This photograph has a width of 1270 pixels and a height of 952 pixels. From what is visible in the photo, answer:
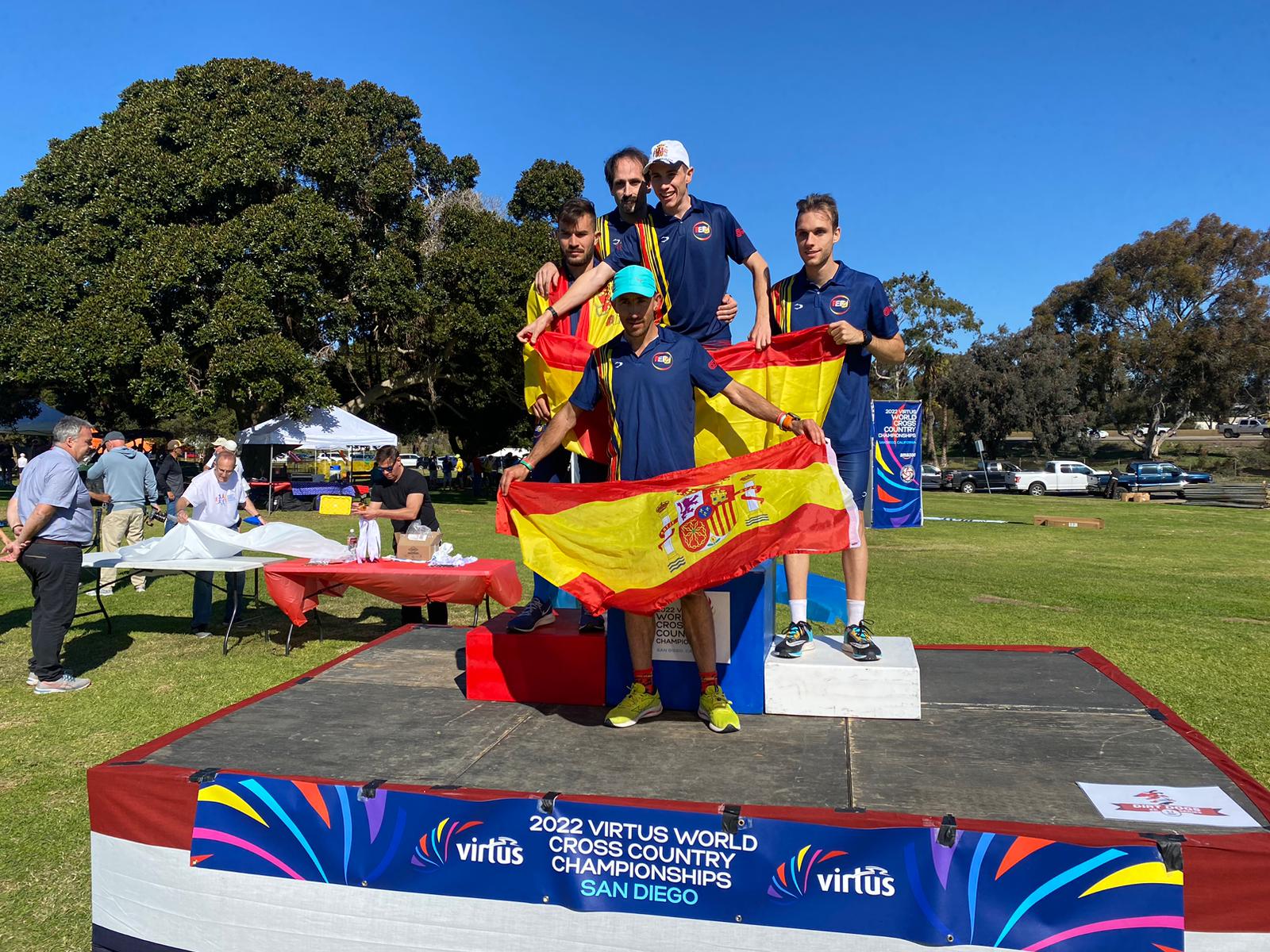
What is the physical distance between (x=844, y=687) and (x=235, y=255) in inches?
822

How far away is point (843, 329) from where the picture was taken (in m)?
4.23

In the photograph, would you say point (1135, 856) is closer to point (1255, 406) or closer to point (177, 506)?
point (177, 506)

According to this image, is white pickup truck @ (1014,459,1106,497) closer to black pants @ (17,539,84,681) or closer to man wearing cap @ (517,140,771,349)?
man wearing cap @ (517,140,771,349)

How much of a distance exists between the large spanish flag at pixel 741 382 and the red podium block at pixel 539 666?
0.94 meters

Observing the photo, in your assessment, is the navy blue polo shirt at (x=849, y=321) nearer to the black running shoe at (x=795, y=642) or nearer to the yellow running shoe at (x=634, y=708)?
the black running shoe at (x=795, y=642)

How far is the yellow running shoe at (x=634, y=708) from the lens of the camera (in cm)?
370

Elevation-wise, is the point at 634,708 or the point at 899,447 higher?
the point at 899,447

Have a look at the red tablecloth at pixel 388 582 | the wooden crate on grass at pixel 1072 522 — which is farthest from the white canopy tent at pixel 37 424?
Answer: the wooden crate on grass at pixel 1072 522

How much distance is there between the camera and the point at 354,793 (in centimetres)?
291

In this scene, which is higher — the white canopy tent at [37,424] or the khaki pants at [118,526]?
the white canopy tent at [37,424]

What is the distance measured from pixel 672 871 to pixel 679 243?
286cm

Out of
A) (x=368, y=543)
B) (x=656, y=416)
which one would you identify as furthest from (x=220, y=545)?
(x=656, y=416)

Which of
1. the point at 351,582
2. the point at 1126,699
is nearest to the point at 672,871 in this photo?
the point at 1126,699

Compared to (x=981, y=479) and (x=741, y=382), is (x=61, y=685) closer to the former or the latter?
(x=741, y=382)
